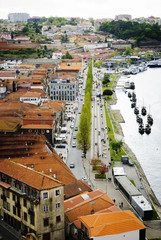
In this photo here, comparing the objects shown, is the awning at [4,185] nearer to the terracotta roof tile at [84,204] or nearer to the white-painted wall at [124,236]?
the terracotta roof tile at [84,204]

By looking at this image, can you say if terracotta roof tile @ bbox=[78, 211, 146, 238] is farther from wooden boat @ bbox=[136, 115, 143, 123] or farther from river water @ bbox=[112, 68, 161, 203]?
wooden boat @ bbox=[136, 115, 143, 123]

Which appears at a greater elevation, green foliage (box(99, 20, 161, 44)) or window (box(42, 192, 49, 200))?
green foliage (box(99, 20, 161, 44))

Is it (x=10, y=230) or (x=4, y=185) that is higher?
(x=4, y=185)

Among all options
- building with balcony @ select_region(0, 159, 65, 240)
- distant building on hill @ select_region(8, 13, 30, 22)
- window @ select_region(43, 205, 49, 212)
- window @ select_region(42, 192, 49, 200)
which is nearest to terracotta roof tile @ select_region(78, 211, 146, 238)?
building with balcony @ select_region(0, 159, 65, 240)

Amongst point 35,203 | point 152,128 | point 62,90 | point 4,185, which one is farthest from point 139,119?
point 35,203

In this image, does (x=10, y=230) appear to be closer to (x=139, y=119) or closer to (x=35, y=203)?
(x=35, y=203)

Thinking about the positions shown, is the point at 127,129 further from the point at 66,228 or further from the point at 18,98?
the point at 66,228

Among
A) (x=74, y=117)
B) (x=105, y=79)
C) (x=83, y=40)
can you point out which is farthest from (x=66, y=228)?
(x=83, y=40)
